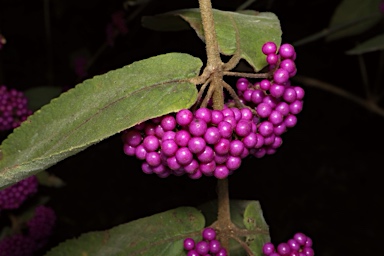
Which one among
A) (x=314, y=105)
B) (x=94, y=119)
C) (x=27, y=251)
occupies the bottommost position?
(x=27, y=251)

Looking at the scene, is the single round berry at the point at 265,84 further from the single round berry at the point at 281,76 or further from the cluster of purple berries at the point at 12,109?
the cluster of purple berries at the point at 12,109

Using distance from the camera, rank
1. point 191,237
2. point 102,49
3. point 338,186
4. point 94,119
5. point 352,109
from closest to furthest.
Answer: point 94,119 → point 191,237 → point 102,49 → point 338,186 → point 352,109

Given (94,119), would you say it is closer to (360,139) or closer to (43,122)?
(43,122)

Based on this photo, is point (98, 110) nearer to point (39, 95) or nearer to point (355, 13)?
point (39, 95)

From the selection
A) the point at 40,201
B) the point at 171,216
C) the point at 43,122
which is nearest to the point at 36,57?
the point at 40,201

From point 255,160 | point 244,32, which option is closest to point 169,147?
point 244,32

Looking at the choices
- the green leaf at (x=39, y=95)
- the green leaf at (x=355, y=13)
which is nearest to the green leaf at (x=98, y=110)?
the green leaf at (x=39, y=95)

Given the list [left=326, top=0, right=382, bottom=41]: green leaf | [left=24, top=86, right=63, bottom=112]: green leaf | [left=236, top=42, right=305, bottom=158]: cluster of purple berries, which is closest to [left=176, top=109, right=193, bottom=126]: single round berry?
[left=236, top=42, right=305, bottom=158]: cluster of purple berries
